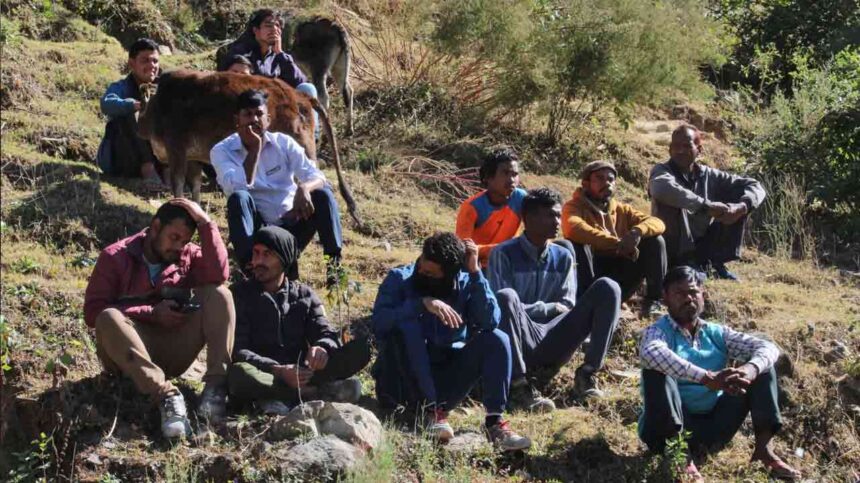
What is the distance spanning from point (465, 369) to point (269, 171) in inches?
89.1

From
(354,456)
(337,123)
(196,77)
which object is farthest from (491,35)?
(354,456)

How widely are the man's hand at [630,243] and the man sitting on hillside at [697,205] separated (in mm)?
927

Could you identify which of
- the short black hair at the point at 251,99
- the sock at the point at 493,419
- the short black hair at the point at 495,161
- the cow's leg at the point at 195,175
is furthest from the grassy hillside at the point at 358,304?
the short black hair at the point at 251,99

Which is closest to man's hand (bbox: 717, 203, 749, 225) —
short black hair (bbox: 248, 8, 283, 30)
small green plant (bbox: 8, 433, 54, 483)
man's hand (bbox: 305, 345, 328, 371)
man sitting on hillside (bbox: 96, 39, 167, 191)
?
man's hand (bbox: 305, 345, 328, 371)

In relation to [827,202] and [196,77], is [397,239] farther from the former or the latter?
[827,202]

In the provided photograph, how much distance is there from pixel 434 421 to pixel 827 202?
6293mm

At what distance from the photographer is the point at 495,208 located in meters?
9.02

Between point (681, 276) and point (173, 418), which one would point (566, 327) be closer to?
point (681, 276)

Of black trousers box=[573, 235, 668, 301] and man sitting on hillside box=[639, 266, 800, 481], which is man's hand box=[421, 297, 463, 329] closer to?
man sitting on hillside box=[639, 266, 800, 481]

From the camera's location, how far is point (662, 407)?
7.34 metres

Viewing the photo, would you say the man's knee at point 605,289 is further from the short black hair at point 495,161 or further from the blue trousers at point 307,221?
the blue trousers at point 307,221

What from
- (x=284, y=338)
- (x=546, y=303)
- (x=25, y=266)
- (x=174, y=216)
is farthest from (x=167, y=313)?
(x=546, y=303)

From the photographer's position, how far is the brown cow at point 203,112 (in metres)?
9.90

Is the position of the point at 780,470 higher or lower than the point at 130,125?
lower
